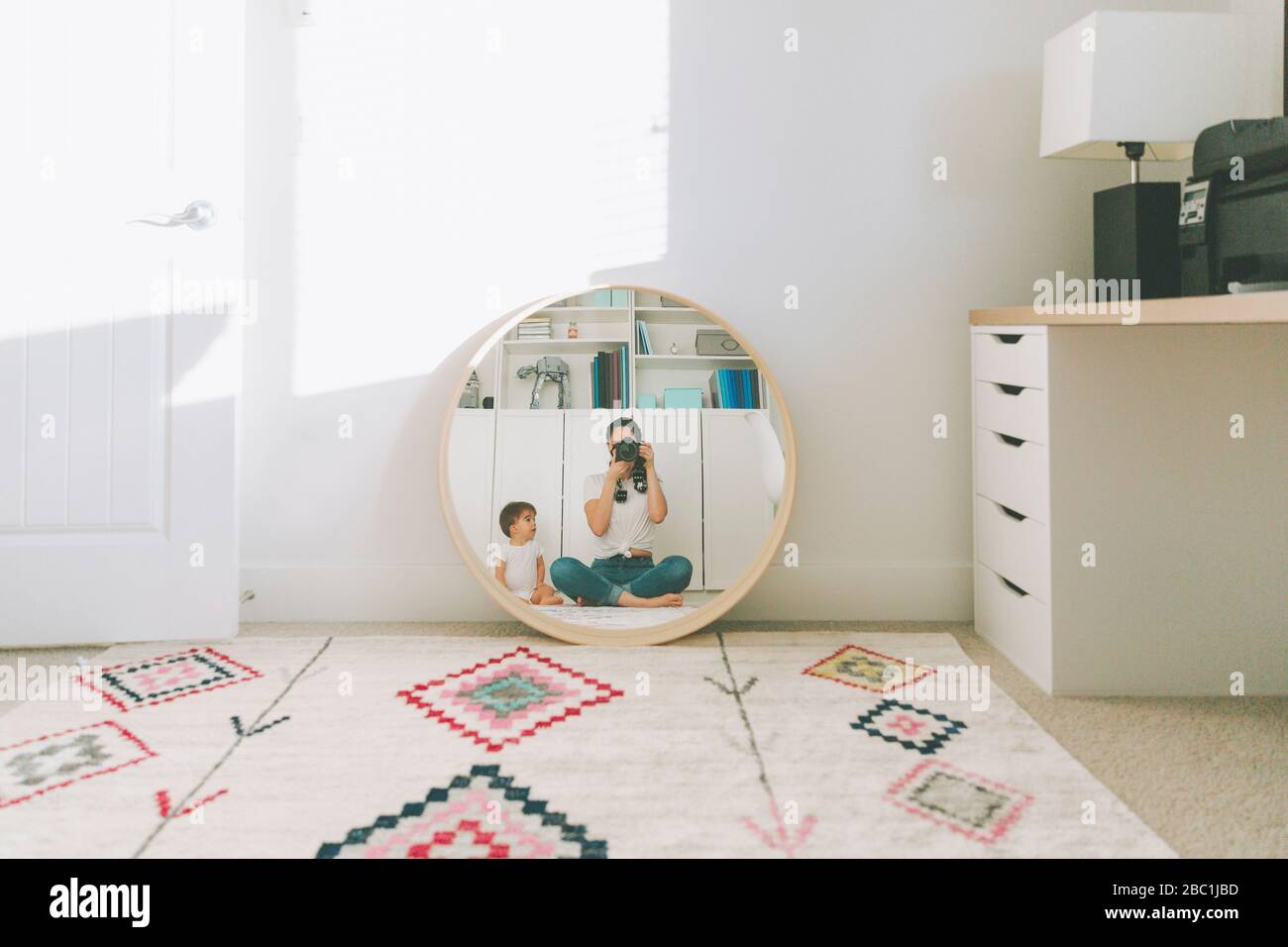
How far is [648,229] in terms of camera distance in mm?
2320

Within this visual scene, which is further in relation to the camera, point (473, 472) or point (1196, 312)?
point (473, 472)

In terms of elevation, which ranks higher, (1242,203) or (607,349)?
(1242,203)

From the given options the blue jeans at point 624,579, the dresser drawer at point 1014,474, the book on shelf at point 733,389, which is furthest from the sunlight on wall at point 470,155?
the dresser drawer at point 1014,474

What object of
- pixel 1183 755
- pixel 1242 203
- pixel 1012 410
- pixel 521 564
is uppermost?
pixel 1242 203

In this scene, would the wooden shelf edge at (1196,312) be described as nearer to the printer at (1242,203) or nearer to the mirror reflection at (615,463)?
the printer at (1242,203)

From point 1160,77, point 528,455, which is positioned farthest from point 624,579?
point 1160,77

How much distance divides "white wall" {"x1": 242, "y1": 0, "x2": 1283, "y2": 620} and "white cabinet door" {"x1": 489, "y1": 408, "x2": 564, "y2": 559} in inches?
9.1

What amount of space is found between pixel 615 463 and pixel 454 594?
1.79 ft

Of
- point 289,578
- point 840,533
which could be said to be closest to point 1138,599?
point 840,533

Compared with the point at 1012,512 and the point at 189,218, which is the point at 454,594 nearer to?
the point at 189,218

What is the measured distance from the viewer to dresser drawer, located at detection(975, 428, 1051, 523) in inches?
73.4

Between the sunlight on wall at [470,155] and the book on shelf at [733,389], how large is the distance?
0.36 m

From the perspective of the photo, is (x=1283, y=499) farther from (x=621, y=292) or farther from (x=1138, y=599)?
(x=621, y=292)

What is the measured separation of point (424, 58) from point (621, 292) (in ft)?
2.47
